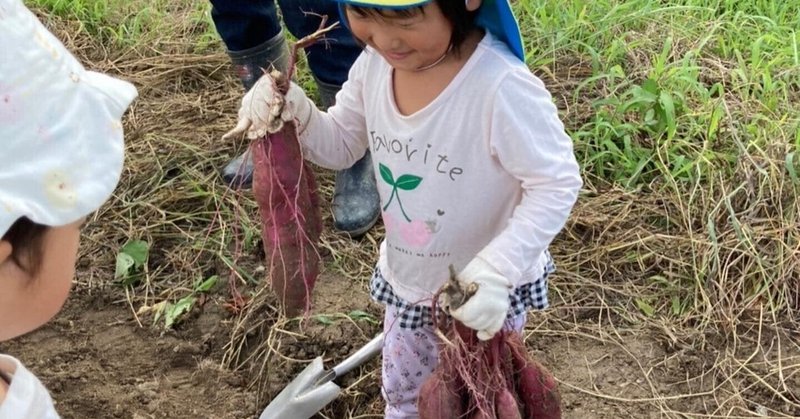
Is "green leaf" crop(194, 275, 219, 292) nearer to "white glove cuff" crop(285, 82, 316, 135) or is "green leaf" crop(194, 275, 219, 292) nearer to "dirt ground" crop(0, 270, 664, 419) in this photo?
"dirt ground" crop(0, 270, 664, 419)

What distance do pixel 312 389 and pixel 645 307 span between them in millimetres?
900

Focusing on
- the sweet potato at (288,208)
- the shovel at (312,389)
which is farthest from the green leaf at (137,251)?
the sweet potato at (288,208)

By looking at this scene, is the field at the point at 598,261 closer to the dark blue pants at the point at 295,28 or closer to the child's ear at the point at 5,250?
the dark blue pants at the point at 295,28

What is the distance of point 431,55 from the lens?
1.41m

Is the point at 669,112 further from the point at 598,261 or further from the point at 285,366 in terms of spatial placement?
the point at 285,366

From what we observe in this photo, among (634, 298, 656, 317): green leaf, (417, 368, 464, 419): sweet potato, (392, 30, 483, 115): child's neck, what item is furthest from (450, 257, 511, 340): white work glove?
(634, 298, 656, 317): green leaf

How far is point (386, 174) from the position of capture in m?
1.55

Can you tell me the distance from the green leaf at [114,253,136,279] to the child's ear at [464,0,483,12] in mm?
1597

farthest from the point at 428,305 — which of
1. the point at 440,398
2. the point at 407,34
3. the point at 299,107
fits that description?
the point at 407,34

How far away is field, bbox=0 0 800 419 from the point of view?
85.7 inches

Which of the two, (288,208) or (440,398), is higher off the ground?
(288,208)

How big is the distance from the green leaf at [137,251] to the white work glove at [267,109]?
119cm

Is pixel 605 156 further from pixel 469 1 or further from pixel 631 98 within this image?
pixel 469 1

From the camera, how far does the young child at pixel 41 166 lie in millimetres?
937
